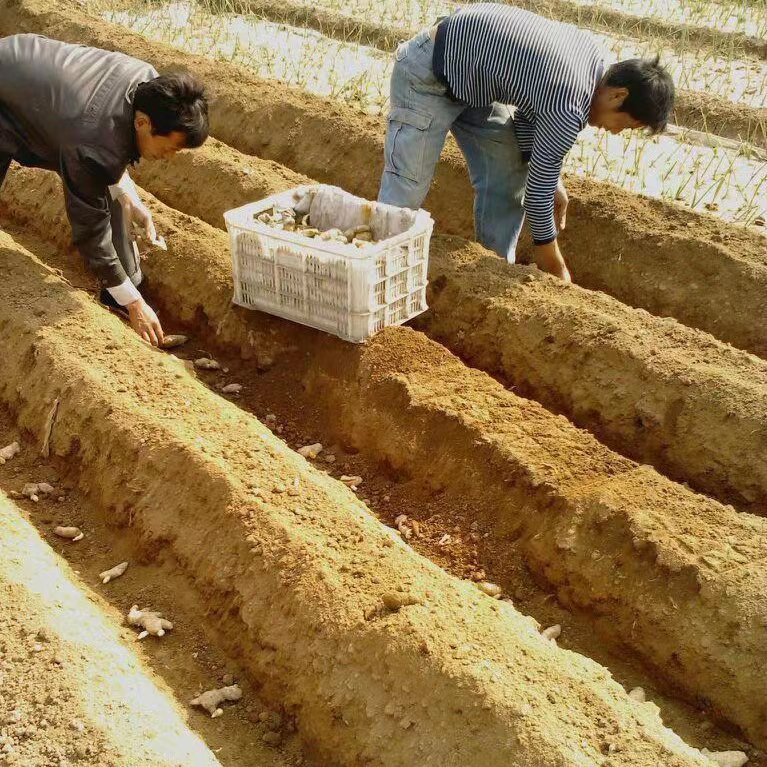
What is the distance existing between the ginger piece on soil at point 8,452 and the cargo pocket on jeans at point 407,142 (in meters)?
2.19

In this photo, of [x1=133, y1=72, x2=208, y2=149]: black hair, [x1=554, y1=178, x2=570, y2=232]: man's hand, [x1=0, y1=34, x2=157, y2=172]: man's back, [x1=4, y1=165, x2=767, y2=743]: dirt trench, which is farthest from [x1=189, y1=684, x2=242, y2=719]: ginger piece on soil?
[x1=554, y1=178, x2=570, y2=232]: man's hand

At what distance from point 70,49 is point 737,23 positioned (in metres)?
7.15

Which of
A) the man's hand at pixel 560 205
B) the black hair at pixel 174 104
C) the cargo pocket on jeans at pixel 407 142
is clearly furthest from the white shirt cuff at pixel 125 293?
the man's hand at pixel 560 205

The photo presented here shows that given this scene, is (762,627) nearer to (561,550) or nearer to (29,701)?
(561,550)

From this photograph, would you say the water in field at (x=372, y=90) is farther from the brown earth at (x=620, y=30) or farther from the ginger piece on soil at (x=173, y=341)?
the ginger piece on soil at (x=173, y=341)

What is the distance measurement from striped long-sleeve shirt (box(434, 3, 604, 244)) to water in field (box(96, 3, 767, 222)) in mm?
1959

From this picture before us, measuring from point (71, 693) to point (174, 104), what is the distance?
2.22 m

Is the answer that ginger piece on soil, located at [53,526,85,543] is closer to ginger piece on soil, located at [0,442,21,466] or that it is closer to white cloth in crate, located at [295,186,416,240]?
ginger piece on soil, located at [0,442,21,466]

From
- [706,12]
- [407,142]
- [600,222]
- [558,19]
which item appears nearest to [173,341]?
[407,142]

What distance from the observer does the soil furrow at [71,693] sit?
2.34 metres

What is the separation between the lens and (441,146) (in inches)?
175

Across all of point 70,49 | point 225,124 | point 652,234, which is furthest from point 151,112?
point 225,124

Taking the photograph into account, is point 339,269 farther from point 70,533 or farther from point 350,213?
point 70,533

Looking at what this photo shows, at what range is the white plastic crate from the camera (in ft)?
12.5
